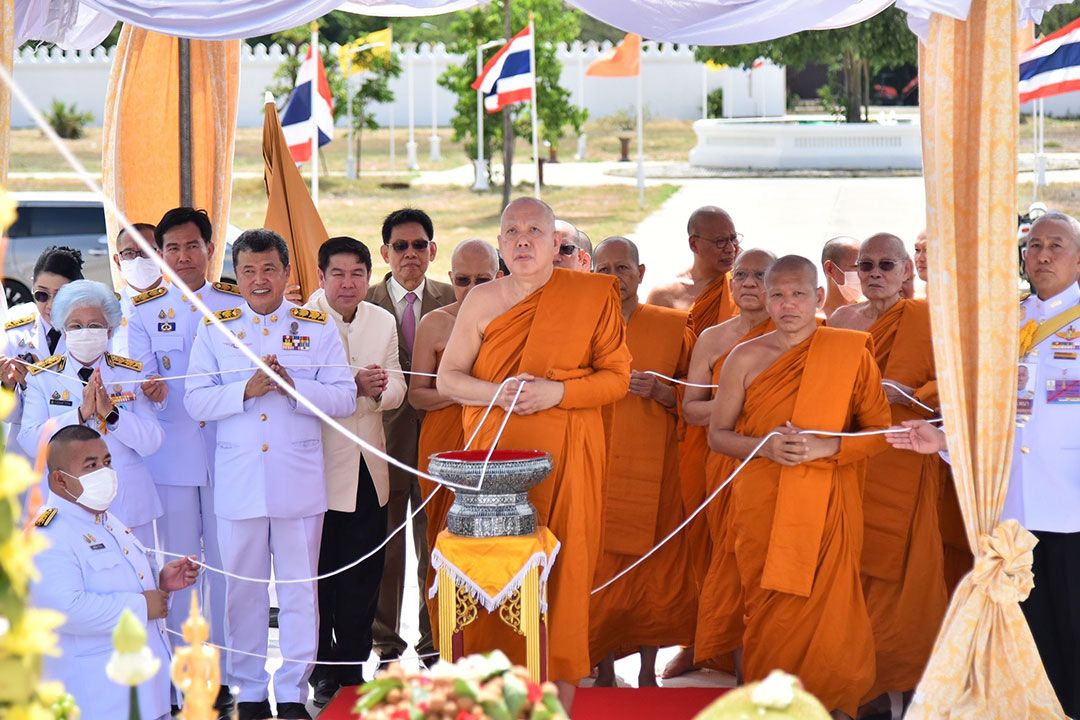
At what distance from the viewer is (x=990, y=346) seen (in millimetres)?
4438

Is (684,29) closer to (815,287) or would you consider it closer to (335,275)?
(815,287)

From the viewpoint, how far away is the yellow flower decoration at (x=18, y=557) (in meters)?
1.52

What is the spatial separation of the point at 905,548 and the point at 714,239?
1757mm

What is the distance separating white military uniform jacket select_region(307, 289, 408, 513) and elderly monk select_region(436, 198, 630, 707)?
56cm

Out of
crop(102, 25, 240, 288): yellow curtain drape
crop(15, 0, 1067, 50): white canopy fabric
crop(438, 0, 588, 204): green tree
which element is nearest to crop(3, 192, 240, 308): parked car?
crop(102, 25, 240, 288): yellow curtain drape

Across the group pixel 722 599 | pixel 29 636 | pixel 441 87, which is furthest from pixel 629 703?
pixel 441 87

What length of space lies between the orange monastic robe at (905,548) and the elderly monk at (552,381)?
4.41 feet

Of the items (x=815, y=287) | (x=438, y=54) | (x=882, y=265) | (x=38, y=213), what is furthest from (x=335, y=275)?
(x=438, y=54)

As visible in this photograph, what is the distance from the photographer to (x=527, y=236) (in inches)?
197

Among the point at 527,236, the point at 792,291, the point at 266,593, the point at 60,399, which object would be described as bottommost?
the point at 266,593

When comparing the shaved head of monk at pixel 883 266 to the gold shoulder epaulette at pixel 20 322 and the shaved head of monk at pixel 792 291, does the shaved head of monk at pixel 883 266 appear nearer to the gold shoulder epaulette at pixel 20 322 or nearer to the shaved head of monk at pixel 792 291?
the shaved head of monk at pixel 792 291

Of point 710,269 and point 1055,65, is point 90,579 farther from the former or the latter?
point 1055,65

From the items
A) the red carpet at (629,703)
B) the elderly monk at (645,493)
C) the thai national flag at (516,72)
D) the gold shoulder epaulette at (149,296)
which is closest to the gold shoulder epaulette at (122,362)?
the gold shoulder epaulette at (149,296)

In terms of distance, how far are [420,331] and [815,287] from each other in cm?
172
